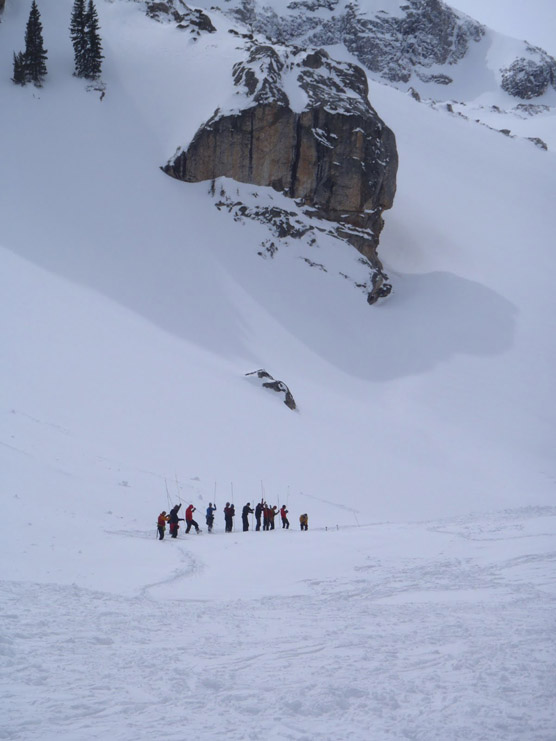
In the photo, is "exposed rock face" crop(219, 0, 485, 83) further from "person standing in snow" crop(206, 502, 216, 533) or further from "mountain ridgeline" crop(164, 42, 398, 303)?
"person standing in snow" crop(206, 502, 216, 533)

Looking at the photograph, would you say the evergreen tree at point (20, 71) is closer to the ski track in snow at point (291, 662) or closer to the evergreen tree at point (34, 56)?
the evergreen tree at point (34, 56)

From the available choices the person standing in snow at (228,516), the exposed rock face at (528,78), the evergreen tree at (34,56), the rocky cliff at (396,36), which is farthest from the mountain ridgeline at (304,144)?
the exposed rock face at (528,78)

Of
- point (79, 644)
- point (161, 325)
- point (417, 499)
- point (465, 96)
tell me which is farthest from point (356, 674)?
point (465, 96)

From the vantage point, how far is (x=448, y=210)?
58719 millimetres

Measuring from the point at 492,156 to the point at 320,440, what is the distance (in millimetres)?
58168

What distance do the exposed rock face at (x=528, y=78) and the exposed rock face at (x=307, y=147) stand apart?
3960 inches

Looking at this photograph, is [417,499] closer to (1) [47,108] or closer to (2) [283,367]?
(2) [283,367]

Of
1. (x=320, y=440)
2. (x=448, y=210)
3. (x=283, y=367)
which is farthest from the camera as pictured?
(x=448, y=210)

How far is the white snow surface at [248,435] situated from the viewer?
6.13 metres

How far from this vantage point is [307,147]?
4612 centimetres

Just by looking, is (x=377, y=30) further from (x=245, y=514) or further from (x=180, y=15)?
(x=245, y=514)

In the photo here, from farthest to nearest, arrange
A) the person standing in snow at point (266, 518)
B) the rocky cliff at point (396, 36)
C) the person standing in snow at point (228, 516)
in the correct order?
the rocky cliff at point (396, 36), the person standing in snow at point (266, 518), the person standing in snow at point (228, 516)

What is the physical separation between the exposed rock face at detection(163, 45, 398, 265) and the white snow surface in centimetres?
207

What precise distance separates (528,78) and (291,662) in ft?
500
